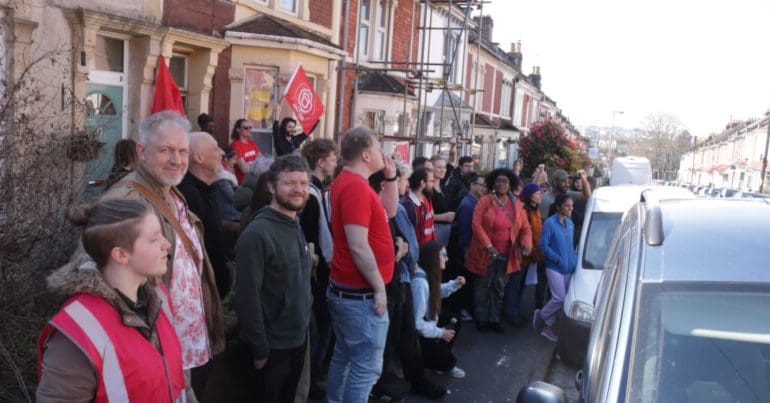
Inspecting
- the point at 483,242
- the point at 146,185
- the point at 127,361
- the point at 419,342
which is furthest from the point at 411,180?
the point at 127,361

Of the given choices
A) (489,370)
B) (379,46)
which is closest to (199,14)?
(489,370)

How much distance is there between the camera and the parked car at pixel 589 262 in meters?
5.96

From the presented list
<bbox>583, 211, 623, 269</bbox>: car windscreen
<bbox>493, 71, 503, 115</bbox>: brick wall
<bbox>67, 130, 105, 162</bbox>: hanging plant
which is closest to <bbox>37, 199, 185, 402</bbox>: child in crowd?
<bbox>67, 130, 105, 162</bbox>: hanging plant

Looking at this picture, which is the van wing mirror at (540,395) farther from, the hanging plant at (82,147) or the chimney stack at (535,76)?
the chimney stack at (535,76)

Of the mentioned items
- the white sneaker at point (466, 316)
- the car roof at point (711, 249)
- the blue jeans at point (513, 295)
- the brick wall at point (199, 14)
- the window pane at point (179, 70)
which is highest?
the brick wall at point (199, 14)

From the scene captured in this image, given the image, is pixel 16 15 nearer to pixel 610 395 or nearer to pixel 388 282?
pixel 388 282

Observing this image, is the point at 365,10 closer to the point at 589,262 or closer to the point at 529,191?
the point at 529,191

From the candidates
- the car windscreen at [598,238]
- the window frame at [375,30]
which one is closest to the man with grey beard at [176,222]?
the car windscreen at [598,238]

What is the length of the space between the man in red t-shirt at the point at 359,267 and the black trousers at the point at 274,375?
0.43 m

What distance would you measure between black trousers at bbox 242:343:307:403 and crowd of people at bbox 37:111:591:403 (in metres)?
0.01

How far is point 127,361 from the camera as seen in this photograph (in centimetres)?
209

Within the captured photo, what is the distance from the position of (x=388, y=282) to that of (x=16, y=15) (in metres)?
5.11

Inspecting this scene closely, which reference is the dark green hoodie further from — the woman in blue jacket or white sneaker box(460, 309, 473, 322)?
white sneaker box(460, 309, 473, 322)

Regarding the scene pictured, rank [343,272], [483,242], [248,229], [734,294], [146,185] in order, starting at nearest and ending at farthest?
[734,294] < [146,185] < [248,229] < [343,272] < [483,242]
